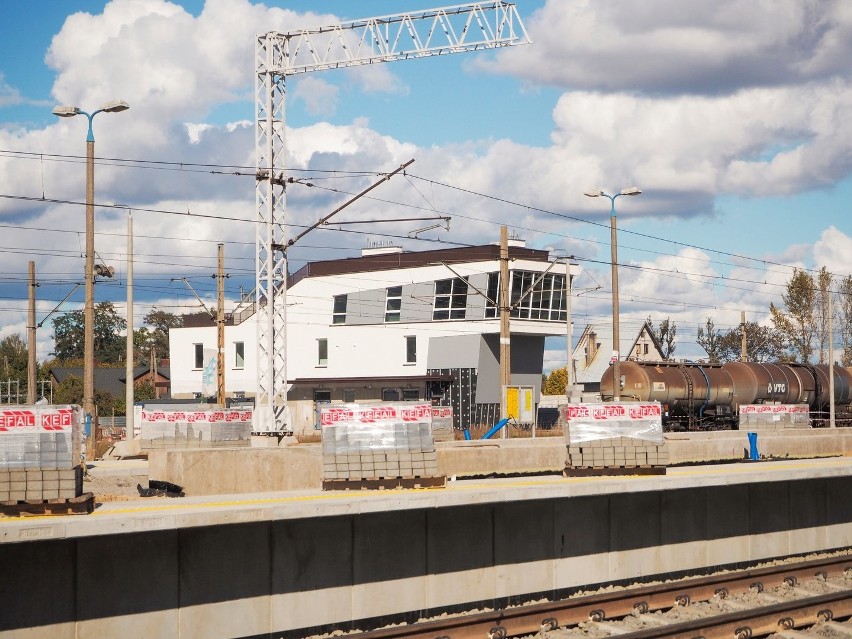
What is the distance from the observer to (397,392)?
65625 mm

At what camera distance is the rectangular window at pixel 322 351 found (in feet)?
232

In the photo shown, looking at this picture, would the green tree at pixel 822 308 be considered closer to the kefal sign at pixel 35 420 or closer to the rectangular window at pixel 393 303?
the rectangular window at pixel 393 303

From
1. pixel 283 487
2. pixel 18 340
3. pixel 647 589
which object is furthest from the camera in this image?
pixel 18 340

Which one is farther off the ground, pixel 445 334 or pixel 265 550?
pixel 445 334

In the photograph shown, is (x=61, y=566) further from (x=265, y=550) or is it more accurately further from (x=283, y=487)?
(x=283, y=487)

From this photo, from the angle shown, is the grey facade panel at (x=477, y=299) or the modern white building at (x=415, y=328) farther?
the modern white building at (x=415, y=328)

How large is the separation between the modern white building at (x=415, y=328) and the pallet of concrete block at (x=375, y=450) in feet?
149

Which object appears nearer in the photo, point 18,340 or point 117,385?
point 117,385

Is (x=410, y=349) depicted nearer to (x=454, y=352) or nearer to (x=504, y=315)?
(x=454, y=352)

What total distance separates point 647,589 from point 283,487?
8400mm

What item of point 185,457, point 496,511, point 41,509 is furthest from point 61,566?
point 185,457

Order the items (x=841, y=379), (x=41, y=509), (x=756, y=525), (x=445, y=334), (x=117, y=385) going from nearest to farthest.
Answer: (x=41, y=509) → (x=756, y=525) → (x=841, y=379) → (x=445, y=334) → (x=117, y=385)

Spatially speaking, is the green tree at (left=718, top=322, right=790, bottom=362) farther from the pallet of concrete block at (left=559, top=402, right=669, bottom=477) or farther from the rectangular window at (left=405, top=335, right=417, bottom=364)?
the pallet of concrete block at (left=559, top=402, right=669, bottom=477)

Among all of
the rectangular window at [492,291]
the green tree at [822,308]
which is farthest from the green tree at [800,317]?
the rectangular window at [492,291]
